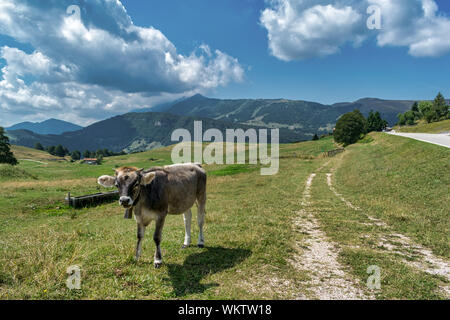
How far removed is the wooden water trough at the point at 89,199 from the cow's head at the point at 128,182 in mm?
23786

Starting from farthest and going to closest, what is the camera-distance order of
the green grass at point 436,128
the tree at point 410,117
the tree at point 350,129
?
the tree at point 410,117 → the tree at point 350,129 → the green grass at point 436,128

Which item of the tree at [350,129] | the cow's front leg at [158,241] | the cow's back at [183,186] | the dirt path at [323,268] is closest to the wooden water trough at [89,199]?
the cow's back at [183,186]

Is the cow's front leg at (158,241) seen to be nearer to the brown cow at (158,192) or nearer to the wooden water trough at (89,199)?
the brown cow at (158,192)

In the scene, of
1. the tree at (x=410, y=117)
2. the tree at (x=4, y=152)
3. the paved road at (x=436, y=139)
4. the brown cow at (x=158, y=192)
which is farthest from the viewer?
the tree at (x=410, y=117)

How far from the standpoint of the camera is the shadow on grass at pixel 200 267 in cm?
669

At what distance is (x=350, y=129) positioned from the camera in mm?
88625

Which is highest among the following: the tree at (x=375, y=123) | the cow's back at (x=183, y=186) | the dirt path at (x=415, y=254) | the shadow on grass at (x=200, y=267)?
the tree at (x=375, y=123)

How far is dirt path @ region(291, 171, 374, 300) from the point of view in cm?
657

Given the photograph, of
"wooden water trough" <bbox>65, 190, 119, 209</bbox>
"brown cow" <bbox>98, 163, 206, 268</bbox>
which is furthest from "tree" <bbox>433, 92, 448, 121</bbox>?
"brown cow" <bbox>98, 163, 206, 268</bbox>

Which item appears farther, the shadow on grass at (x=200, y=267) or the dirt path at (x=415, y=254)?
the dirt path at (x=415, y=254)

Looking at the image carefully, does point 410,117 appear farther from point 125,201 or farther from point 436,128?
point 125,201

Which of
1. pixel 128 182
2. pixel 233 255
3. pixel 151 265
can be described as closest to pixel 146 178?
pixel 128 182
